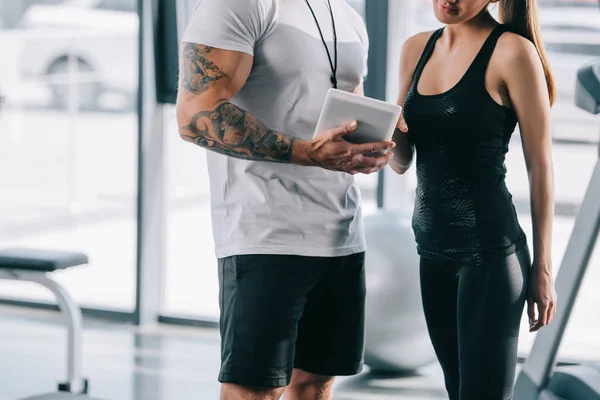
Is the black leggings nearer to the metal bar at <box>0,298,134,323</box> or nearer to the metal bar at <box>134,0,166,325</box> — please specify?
the metal bar at <box>134,0,166,325</box>

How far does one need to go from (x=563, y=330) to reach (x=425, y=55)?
1.20 m

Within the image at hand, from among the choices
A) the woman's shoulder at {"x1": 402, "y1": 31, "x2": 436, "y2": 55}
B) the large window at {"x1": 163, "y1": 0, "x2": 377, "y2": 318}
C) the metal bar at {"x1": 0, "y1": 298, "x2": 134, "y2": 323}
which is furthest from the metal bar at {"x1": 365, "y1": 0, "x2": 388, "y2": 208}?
the woman's shoulder at {"x1": 402, "y1": 31, "x2": 436, "y2": 55}

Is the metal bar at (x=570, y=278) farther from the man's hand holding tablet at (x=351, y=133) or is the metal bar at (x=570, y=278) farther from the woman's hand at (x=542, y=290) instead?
the man's hand holding tablet at (x=351, y=133)

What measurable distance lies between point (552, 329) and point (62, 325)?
88.7 inches

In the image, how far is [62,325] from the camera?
3.79 metres

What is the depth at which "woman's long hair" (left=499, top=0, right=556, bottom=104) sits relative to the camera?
62.8 inches

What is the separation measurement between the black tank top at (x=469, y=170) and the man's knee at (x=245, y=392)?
1.41 feet

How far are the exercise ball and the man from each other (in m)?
1.21

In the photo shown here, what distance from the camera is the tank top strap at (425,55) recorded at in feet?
5.50

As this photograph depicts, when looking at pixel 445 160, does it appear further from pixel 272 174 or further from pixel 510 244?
pixel 272 174

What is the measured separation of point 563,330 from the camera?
2510 mm

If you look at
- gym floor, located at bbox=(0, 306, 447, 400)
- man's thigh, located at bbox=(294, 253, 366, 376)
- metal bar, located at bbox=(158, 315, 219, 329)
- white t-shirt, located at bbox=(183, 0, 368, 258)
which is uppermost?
white t-shirt, located at bbox=(183, 0, 368, 258)

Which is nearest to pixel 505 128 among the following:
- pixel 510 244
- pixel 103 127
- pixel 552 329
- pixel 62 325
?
pixel 510 244

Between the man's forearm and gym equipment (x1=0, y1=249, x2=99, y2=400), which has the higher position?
the man's forearm
